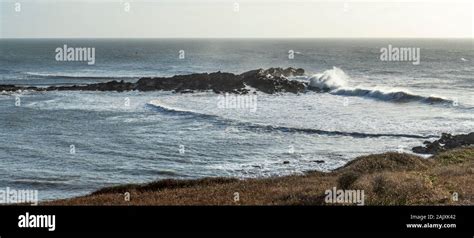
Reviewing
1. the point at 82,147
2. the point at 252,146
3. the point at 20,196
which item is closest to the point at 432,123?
the point at 252,146

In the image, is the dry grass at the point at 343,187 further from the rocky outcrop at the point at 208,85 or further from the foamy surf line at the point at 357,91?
the rocky outcrop at the point at 208,85

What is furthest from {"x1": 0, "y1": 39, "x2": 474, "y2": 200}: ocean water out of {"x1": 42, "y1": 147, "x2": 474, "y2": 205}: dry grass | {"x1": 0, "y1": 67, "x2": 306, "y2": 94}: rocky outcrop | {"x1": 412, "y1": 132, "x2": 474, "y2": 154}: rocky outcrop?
{"x1": 42, "y1": 147, "x2": 474, "y2": 205}: dry grass

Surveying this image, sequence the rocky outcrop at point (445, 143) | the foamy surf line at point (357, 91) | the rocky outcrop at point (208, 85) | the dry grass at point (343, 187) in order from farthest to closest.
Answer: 1. the rocky outcrop at point (208, 85)
2. the foamy surf line at point (357, 91)
3. the rocky outcrop at point (445, 143)
4. the dry grass at point (343, 187)

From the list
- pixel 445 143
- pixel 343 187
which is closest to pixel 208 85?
pixel 445 143

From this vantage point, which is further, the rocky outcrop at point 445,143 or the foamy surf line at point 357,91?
the foamy surf line at point 357,91

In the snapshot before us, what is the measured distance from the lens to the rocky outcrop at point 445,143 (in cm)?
3366

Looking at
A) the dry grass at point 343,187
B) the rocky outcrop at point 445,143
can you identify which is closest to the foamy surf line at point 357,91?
the rocky outcrop at point 445,143

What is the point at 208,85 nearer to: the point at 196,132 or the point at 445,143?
the point at 196,132

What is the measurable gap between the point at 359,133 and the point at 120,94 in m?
39.6

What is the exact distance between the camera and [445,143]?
35.6m
